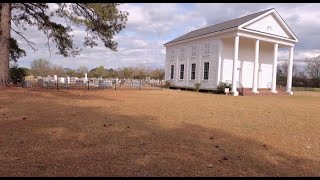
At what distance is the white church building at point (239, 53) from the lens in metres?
32.6

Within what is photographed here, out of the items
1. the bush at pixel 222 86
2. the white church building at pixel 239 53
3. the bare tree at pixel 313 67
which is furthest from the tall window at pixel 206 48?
the bare tree at pixel 313 67

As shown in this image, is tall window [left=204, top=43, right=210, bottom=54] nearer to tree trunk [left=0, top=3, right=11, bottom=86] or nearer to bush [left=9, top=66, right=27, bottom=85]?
bush [left=9, top=66, right=27, bottom=85]

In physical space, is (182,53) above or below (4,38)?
above

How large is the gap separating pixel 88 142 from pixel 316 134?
6.44 metres

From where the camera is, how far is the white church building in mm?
32562

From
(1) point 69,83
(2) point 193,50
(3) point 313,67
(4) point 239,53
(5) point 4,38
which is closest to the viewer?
(5) point 4,38

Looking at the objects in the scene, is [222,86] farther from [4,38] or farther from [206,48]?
[4,38]

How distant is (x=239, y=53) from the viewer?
3547cm

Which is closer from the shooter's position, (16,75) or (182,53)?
(16,75)

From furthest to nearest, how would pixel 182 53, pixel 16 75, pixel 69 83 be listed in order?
pixel 182 53, pixel 69 83, pixel 16 75

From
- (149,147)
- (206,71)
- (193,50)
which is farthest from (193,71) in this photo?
(149,147)

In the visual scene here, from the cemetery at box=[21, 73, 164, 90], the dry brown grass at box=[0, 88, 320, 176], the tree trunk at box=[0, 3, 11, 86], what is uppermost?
the tree trunk at box=[0, 3, 11, 86]

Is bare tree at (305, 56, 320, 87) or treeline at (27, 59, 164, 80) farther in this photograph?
bare tree at (305, 56, 320, 87)

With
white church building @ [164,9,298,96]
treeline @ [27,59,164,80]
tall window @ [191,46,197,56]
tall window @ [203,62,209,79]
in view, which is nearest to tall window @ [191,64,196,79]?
white church building @ [164,9,298,96]
